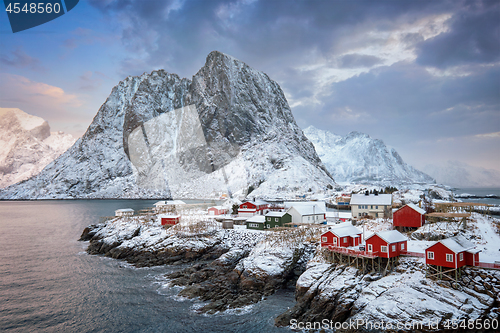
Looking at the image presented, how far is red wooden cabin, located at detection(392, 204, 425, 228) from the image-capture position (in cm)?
3809

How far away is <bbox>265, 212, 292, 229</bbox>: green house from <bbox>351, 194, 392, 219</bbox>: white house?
15.8 m

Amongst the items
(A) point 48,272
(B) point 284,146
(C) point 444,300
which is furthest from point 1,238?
(B) point 284,146

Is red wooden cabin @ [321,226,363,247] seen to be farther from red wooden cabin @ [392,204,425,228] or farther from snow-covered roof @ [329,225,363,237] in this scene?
red wooden cabin @ [392,204,425,228]

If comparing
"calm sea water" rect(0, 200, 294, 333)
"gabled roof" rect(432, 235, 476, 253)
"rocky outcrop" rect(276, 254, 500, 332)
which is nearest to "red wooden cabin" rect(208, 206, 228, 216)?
"calm sea water" rect(0, 200, 294, 333)

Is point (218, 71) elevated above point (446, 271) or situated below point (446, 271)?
above

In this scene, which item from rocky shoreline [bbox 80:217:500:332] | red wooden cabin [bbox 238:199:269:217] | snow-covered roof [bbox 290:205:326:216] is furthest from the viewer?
red wooden cabin [bbox 238:199:269:217]

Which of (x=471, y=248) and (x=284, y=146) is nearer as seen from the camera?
(x=471, y=248)

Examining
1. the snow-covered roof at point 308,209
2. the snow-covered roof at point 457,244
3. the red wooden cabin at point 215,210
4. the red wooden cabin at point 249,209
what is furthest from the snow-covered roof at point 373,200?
the red wooden cabin at point 215,210

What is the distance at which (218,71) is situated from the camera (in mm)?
193750

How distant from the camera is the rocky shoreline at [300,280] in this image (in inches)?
806

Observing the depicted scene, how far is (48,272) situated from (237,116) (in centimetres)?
15594

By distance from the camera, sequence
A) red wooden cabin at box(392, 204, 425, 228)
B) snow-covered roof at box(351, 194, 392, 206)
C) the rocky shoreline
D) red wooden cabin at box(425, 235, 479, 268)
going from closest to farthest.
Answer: the rocky shoreline
red wooden cabin at box(425, 235, 479, 268)
red wooden cabin at box(392, 204, 425, 228)
snow-covered roof at box(351, 194, 392, 206)

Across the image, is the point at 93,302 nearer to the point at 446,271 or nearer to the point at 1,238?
the point at 446,271

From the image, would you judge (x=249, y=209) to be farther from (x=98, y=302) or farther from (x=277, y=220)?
(x=98, y=302)
